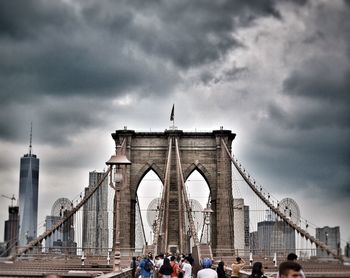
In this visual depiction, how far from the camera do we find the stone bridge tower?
53312 millimetres

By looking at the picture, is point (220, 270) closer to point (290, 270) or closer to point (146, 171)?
point (290, 270)

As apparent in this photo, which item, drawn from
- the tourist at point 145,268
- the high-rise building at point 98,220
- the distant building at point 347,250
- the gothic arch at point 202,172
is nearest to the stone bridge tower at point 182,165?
the gothic arch at point 202,172

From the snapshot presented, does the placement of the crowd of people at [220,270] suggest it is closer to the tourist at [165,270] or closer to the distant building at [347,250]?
the tourist at [165,270]

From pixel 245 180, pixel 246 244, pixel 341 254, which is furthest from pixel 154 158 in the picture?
pixel 341 254

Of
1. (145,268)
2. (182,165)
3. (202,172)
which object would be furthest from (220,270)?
(182,165)

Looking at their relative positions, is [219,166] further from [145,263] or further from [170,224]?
[145,263]

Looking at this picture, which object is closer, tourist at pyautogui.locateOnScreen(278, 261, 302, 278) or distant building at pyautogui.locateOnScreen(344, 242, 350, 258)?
tourist at pyautogui.locateOnScreen(278, 261, 302, 278)

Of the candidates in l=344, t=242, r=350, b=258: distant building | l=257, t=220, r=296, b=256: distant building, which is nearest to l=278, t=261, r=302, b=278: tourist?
l=344, t=242, r=350, b=258: distant building

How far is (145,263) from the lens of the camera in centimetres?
1864

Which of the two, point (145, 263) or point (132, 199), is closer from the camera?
point (145, 263)

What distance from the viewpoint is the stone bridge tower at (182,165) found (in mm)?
53312

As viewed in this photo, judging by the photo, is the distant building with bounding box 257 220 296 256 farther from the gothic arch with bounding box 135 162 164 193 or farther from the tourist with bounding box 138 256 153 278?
the tourist with bounding box 138 256 153 278

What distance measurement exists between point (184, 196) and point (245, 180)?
16.5ft

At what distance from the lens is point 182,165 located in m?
56.1
